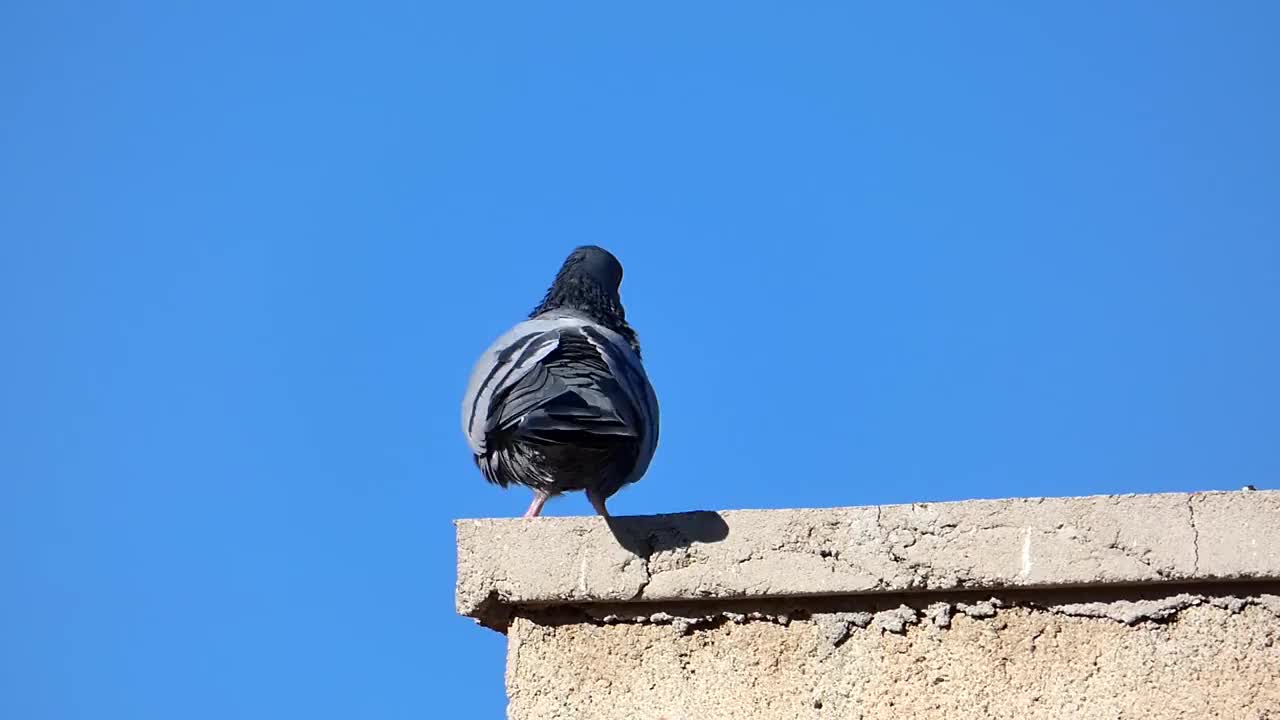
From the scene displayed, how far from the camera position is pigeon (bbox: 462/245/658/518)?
154 inches

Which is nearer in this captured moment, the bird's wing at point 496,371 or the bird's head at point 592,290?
the bird's wing at point 496,371


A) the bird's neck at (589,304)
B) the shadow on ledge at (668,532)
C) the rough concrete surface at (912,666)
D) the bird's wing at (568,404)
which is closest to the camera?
the rough concrete surface at (912,666)

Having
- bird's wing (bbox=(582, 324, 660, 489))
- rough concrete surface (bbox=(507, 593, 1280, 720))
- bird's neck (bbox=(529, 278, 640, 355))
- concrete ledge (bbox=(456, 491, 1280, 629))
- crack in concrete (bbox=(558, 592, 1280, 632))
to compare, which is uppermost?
bird's neck (bbox=(529, 278, 640, 355))

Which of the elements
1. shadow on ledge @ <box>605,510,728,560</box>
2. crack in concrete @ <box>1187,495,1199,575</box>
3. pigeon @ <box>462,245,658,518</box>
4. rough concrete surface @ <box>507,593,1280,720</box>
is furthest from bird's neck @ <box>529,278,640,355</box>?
crack in concrete @ <box>1187,495,1199,575</box>

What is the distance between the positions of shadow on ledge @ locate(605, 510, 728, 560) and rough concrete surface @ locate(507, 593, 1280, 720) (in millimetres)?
167

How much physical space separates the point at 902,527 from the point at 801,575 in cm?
23

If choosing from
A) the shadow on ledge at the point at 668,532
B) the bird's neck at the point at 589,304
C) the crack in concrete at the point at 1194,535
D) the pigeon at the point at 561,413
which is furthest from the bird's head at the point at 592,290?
the crack in concrete at the point at 1194,535

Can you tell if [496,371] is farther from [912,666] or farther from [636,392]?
[912,666]

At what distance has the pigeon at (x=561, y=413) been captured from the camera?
12.8 feet

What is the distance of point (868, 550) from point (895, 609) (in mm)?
134

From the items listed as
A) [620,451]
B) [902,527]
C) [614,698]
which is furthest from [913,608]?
[620,451]

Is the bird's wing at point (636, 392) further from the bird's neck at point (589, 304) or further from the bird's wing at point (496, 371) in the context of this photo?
the bird's neck at point (589, 304)

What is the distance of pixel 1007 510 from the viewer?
3.29 metres

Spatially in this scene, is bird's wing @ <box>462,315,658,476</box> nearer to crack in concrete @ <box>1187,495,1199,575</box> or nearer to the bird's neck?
the bird's neck
